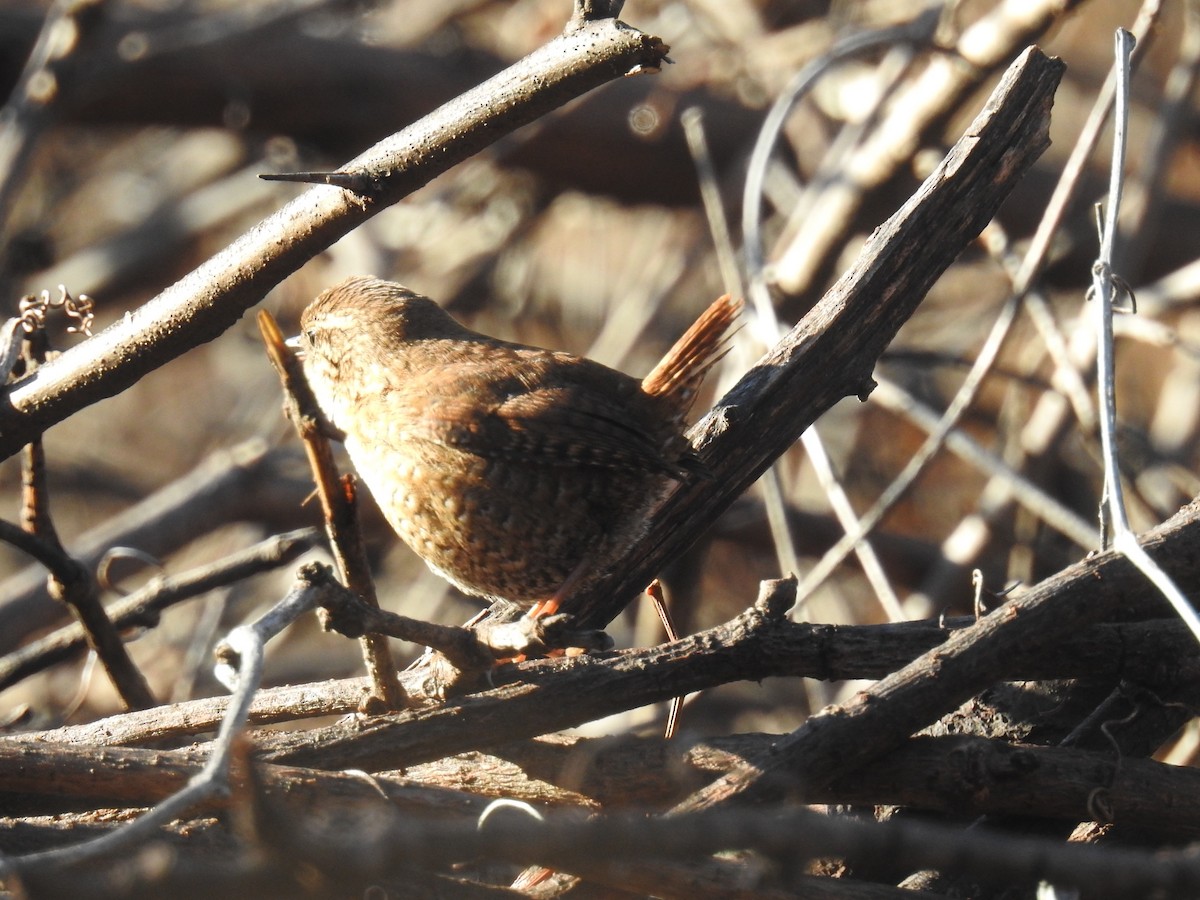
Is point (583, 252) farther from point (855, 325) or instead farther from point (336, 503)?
point (336, 503)

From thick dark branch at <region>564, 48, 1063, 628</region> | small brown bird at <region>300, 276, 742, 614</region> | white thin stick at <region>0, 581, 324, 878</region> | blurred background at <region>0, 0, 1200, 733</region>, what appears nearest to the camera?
white thin stick at <region>0, 581, 324, 878</region>

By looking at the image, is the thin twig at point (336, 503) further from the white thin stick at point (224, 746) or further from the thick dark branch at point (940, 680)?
the thick dark branch at point (940, 680)

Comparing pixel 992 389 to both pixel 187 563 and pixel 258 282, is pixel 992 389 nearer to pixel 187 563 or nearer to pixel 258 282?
pixel 187 563

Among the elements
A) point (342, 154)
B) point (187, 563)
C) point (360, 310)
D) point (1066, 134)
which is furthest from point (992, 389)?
point (360, 310)

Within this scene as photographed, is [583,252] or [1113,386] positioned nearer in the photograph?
[1113,386]

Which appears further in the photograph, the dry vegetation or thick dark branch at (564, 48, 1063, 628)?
thick dark branch at (564, 48, 1063, 628)

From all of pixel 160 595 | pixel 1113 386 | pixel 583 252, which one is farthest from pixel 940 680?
pixel 583 252

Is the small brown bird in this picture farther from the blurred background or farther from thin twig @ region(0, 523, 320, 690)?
the blurred background

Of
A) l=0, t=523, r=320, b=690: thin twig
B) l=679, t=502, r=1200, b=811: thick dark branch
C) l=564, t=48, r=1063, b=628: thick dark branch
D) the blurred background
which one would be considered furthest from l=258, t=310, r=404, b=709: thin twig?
the blurred background
